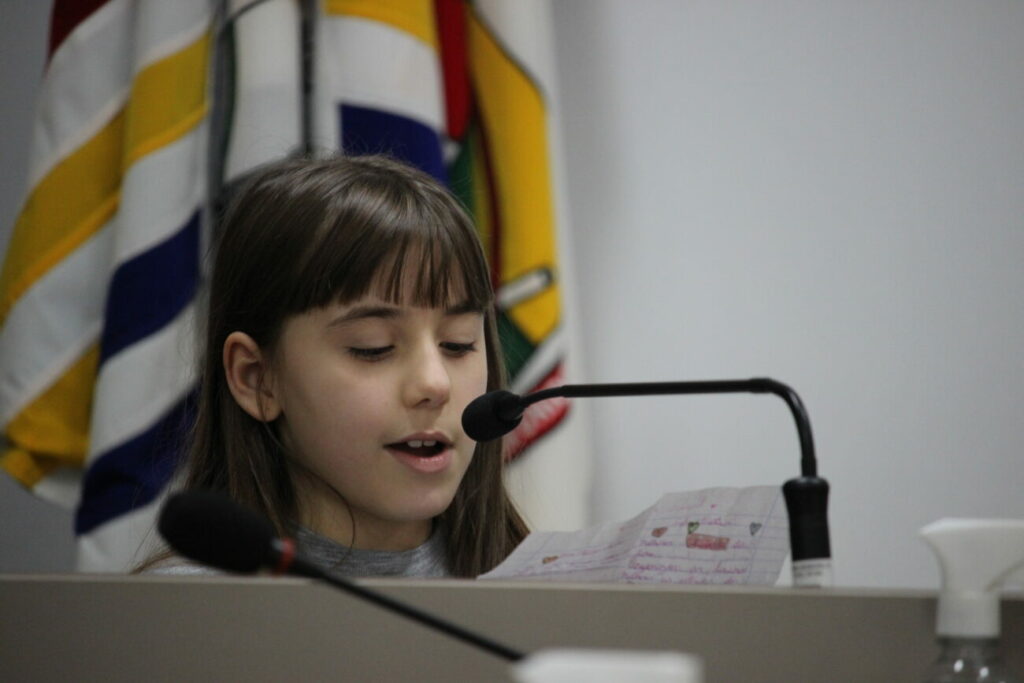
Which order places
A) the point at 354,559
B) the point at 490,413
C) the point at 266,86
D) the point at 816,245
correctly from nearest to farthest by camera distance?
the point at 490,413 < the point at 354,559 < the point at 266,86 < the point at 816,245

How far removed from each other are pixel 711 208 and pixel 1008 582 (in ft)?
4.78

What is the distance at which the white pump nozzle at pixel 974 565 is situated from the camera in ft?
1.52

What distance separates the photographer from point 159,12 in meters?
1.67

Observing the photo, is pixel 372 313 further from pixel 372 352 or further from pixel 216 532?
pixel 216 532

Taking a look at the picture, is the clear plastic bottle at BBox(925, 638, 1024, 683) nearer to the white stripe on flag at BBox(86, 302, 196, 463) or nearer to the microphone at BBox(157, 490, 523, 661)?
the microphone at BBox(157, 490, 523, 661)

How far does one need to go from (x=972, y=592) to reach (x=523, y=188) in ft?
4.21

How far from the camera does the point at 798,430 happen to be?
798 mm

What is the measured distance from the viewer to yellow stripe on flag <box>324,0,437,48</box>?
165 cm

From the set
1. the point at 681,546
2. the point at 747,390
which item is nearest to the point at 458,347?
the point at 747,390

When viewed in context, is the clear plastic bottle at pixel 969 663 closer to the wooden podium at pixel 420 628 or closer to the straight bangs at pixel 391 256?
the wooden podium at pixel 420 628

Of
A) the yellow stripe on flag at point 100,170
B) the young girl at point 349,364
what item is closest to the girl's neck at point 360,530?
the young girl at point 349,364

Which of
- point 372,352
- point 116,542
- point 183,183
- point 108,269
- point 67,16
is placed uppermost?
point 67,16

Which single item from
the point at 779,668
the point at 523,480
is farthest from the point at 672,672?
the point at 523,480

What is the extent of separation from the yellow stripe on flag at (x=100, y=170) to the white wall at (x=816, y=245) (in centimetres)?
58
